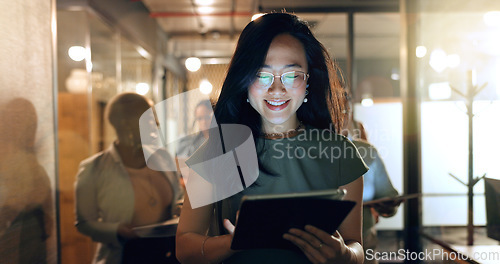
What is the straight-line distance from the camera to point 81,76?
3980 millimetres

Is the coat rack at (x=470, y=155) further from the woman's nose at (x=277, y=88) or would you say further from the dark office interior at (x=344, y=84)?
the woman's nose at (x=277, y=88)

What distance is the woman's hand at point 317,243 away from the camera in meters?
0.97

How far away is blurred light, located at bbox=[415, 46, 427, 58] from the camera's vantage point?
310 centimetres

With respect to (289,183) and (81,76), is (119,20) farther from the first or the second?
(289,183)

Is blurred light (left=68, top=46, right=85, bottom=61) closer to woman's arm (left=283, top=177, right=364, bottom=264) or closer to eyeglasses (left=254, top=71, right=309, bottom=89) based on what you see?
eyeglasses (left=254, top=71, right=309, bottom=89)

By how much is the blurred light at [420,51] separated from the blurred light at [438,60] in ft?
0.37

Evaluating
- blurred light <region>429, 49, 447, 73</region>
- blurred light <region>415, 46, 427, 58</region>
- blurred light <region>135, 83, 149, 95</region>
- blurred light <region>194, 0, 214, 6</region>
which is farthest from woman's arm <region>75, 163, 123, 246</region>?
blurred light <region>135, 83, 149, 95</region>

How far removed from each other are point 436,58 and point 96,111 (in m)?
3.40

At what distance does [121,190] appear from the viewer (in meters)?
2.30

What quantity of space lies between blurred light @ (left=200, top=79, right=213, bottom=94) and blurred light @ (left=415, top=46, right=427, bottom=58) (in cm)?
542

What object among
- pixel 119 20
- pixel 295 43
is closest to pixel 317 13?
pixel 119 20

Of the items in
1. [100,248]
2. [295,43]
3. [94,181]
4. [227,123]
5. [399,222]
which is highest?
[295,43]

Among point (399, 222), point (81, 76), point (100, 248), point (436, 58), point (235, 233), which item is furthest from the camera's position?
point (399, 222)

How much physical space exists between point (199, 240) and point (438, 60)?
8.15ft
